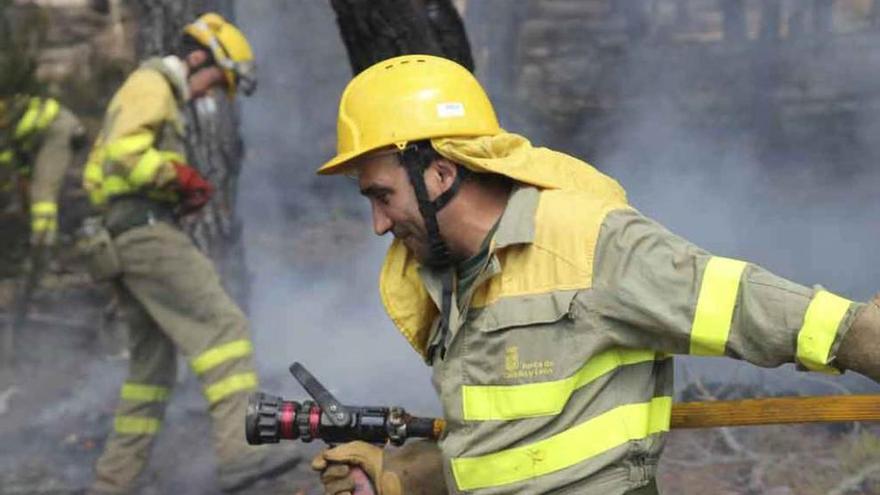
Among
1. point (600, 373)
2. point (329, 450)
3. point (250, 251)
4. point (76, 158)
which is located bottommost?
point (250, 251)

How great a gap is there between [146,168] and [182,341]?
0.74 m

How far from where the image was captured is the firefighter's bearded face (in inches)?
108

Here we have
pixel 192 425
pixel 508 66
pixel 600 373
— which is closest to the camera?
pixel 600 373

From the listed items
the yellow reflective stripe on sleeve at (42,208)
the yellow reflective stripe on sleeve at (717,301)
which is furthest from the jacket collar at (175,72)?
the yellow reflective stripe on sleeve at (717,301)

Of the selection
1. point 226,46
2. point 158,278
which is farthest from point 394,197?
point 226,46

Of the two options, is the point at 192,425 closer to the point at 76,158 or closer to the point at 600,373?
the point at 76,158

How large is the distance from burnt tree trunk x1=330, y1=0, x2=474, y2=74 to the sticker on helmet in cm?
194

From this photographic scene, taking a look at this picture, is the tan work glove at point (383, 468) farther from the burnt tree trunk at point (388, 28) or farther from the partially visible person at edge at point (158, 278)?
the partially visible person at edge at point (158, 278)

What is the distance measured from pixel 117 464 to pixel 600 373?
3541 mm

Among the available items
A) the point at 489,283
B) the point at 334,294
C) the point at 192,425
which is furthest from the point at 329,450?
the point at 334,294

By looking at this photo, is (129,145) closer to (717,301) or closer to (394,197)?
(394,197)

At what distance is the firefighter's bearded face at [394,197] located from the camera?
2.74 meters

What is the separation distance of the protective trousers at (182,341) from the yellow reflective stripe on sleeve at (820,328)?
11.7 ft

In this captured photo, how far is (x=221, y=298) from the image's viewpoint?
225 inches
